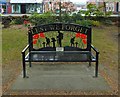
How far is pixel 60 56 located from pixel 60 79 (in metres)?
0.73

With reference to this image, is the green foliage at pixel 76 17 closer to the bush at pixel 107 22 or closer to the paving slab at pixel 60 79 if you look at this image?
the bush at pixel 107 22

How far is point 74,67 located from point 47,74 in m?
0.93

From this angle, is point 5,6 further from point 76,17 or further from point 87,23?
point 87,23

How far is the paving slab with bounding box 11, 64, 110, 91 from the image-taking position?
5.53 m

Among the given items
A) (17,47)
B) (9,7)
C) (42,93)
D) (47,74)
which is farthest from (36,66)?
(9,7)

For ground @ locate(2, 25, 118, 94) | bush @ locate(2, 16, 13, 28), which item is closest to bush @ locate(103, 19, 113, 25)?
bush @ locate(2, 16, 13, 28)

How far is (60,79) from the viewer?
6.05 m

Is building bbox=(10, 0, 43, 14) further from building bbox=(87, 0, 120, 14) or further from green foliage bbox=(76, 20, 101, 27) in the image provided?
green foliage bbox=(76, 20, 101, 27)

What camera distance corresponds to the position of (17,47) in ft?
34.6

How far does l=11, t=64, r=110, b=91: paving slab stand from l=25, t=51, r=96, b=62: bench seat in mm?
347

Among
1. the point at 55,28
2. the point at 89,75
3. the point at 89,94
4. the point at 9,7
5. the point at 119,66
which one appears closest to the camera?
the point at 89,94

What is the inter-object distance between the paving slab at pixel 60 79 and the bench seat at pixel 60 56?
1.14 feet

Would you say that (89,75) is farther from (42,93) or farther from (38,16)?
(38,16)

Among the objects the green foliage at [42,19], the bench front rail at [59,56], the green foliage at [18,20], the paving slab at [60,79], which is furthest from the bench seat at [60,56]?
the green foliage at [18,20]
